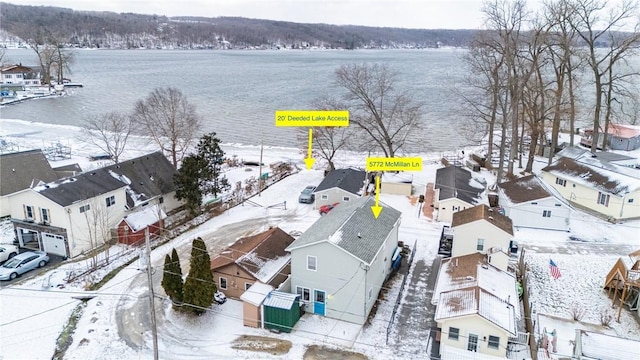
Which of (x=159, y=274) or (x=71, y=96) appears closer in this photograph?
(x=159, y=274)

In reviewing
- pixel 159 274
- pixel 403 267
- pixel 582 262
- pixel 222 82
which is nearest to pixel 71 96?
pixel 222 82

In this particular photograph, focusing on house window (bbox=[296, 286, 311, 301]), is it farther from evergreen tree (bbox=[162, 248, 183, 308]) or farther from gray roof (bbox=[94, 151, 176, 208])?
gray roof (bbox=[94, 151, 176, 208])

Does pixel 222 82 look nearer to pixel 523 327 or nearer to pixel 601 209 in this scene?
pixel 601 209

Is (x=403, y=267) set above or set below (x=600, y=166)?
below


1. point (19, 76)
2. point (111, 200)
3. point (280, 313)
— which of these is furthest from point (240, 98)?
point (280, 313)

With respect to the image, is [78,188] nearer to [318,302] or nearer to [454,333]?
[318,302]

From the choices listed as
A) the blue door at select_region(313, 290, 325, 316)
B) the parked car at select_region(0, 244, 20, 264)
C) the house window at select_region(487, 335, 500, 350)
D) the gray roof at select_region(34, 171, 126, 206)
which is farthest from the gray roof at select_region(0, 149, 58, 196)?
the house window at select_region(487, 335, 500, 350)
